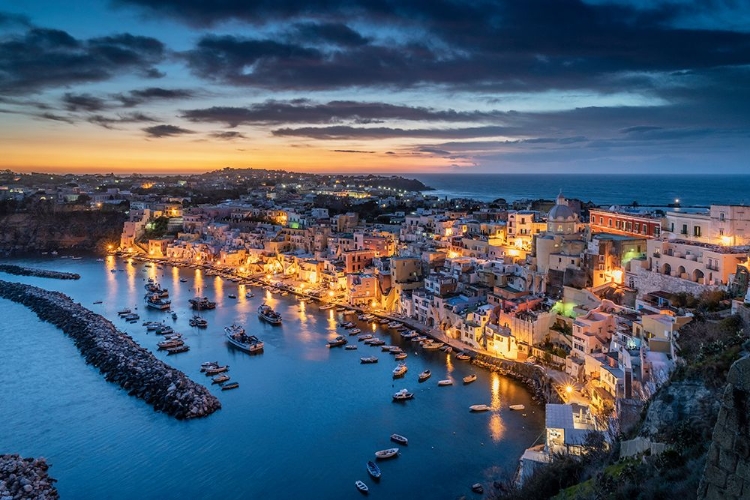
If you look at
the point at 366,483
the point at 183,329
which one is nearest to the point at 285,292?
the point at 183,329

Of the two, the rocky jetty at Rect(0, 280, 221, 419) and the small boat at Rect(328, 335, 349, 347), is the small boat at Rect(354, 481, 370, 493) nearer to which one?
the rocky jetty at Rect(0, 280, 221, 419)

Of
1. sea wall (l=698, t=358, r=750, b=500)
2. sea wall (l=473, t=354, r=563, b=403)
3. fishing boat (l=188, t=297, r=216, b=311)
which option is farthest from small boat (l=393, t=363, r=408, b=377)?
sea wall (l=698, t=358, r=750, b=500)

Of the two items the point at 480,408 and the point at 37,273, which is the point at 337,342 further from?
the point at 37,273

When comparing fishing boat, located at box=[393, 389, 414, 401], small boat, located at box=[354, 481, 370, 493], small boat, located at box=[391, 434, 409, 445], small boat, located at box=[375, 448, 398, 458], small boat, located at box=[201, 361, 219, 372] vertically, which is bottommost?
small boat, located at box=[354, 481, 370, 493]

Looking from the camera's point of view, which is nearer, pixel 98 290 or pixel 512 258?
pixel 512 258

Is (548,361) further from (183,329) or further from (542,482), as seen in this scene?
(183,329)

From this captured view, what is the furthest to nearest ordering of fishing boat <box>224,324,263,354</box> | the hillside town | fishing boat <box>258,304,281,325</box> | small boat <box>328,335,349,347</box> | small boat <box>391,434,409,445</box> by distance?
fishing boat <box>258,304,281,325</box>
small boat <box>328,335,349,347</box>
fishing boat <box>224,324,263,354</box>
the hillside town
small boat <box>391,434,409,445</box>
